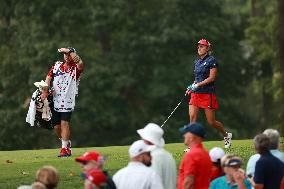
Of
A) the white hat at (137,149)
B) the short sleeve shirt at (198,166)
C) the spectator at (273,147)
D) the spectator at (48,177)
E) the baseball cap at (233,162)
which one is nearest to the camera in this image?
the spectator at (48,177)

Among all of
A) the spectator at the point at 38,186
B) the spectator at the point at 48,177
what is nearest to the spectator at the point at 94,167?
the spectator at the point at 48,177

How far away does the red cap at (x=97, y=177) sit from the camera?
12.9m

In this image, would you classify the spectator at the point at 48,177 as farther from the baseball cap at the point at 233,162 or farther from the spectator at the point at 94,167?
the baseball cap at the point at 233,162

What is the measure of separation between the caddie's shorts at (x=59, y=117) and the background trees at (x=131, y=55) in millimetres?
28324

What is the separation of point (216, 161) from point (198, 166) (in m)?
0.61

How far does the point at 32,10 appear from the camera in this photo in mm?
53625

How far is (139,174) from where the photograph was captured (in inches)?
535

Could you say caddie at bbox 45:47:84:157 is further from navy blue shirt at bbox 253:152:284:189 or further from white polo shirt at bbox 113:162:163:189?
white polo shirt at bbox 113:162:163:189

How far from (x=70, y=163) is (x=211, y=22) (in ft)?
118

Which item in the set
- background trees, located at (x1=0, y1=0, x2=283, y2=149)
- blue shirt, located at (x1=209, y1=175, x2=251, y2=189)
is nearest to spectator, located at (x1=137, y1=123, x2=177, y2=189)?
blue shirt, located at (x1=209, y1=175, x2=251, y2=189)

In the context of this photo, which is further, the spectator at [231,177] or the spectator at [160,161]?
the spectator at [160,161]

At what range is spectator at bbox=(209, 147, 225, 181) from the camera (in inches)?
587

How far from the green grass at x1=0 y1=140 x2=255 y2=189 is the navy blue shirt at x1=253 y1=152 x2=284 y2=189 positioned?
14.2 ft

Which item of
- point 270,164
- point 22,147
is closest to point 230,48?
point 22,147
